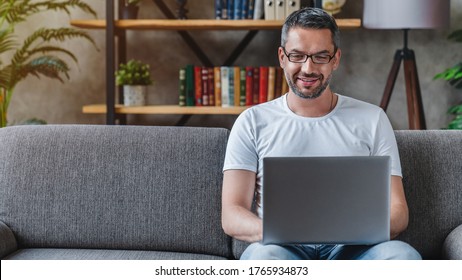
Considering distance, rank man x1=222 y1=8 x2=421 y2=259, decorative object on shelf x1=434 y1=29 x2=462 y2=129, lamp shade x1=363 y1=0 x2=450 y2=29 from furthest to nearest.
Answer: decorative object on shelf x1=434 y1=29 x2=462 y2=129 → lamp shade x1=363 y1=0 x2=450 y2=29 → man x1=222 y1=8 x2=421 y2=259

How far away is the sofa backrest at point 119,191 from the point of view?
7.14ft

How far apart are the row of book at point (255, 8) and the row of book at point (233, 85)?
28 centimetres

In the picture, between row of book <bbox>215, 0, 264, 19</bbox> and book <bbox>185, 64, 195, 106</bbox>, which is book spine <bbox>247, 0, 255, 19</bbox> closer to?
row of book <bbox>215, 0, 264, 19</bbox>

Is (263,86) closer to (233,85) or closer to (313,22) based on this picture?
(233,85)

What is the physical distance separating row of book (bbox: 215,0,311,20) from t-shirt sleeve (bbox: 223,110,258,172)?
1.77 m

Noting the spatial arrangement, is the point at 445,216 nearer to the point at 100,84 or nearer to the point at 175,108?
the point at 175,108

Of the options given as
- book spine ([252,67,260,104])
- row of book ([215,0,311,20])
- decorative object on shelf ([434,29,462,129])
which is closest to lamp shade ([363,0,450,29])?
decorative object on shelf ([434,29,462,129])

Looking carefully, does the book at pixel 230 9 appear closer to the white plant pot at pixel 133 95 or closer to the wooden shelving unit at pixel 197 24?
the wooden shelving unit at pixel 197 24

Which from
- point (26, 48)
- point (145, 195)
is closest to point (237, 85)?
point (26, 48)

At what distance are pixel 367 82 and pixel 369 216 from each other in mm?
2677

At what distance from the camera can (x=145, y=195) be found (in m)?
2.20

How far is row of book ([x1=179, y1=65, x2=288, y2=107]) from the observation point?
12.5ft

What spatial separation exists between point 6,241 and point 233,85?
1.92 metres

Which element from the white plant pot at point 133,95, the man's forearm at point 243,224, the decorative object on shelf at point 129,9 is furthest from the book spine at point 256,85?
the man's forearm at point 243,224
